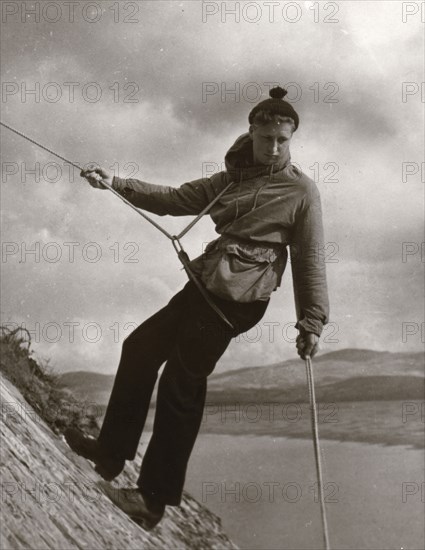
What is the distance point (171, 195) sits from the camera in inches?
135

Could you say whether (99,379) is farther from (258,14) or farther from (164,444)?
(258,14)

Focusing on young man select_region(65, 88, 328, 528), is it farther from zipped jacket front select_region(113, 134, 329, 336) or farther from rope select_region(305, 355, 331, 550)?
rope select_region(305, 355, 331, 550)

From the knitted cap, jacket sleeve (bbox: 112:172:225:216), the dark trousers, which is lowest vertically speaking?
the dark trousers

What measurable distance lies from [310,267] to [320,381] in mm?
3328

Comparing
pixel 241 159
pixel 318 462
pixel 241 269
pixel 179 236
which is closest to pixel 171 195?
pixel 179 236

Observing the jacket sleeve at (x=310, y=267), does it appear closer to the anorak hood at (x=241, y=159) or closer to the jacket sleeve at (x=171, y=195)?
the anorak hood at (x=241, y=159)

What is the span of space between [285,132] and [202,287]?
27.0 inches

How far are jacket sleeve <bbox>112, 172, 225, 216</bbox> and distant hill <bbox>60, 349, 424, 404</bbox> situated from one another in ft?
5.25

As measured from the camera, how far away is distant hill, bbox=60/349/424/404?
5105mm

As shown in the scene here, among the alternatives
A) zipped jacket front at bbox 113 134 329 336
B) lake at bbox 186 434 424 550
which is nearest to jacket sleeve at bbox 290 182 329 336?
zipped jacket front at bbox 113 134 329 336

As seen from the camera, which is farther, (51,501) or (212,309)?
(51,501)

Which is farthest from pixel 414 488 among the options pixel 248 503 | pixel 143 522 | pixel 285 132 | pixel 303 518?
pixel 285 132

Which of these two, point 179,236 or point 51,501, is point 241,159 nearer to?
point 179,236

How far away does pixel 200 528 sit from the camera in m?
5.14
